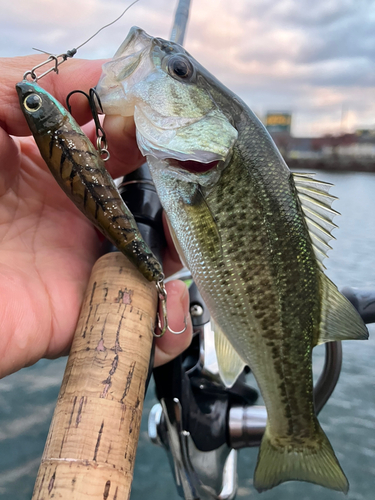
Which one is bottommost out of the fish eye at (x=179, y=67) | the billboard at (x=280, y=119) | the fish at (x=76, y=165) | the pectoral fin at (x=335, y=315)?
the pectoral fin at (x=335, y=315)

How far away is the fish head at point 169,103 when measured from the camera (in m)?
1.23

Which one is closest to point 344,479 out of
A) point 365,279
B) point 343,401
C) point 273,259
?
point 273,259

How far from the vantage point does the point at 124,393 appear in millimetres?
1013

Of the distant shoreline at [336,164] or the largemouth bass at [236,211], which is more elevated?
the distant shoreline at [336,164]

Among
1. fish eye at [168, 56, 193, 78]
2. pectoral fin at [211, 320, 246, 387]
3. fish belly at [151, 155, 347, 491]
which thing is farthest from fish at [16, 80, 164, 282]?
pectoral fin at [211, 320, 246, 387]

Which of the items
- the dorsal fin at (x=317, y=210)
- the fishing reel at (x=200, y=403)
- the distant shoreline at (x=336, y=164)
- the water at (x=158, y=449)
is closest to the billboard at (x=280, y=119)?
the distant shoreline at (x=336, y=164)

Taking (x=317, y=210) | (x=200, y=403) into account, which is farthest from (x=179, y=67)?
(x=200, y=403)

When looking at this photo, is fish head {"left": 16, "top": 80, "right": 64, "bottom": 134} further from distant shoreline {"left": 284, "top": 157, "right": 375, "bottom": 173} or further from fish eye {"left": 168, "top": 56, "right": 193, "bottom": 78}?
distant shoreline {"left": 284, "top": 157, "right": 375, "bottom": 173}

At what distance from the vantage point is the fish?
3.41 feet

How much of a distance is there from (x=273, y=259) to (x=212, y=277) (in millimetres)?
224

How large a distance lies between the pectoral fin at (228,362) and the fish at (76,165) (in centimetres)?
58

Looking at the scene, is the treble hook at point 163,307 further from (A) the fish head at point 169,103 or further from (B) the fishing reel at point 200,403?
(A) the fish head at point 169,103

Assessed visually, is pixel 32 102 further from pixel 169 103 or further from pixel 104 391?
pixel 104 391

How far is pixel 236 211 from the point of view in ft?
4.24
